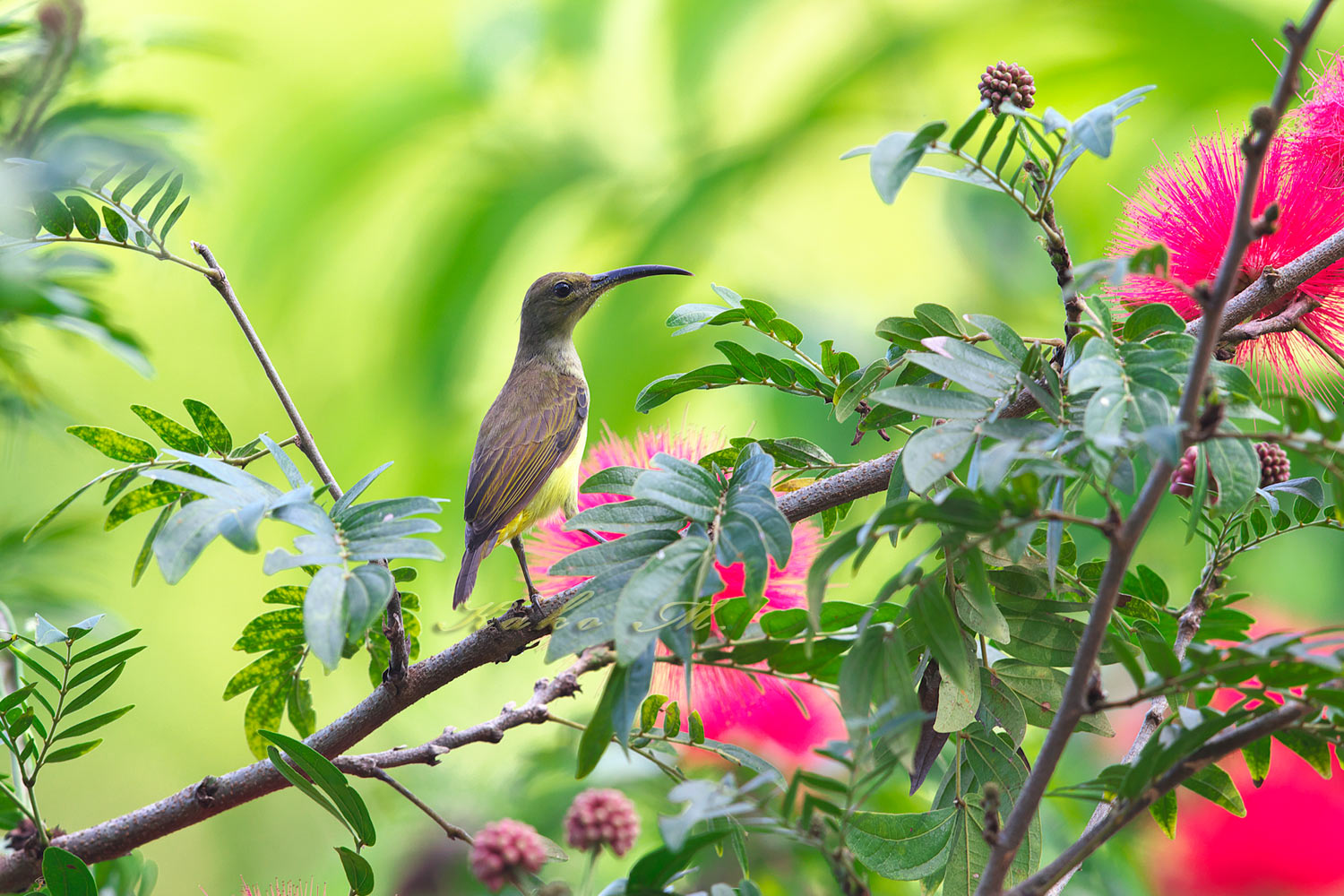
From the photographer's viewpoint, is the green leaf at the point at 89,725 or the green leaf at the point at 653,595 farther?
the green leaf at the point at 89,725

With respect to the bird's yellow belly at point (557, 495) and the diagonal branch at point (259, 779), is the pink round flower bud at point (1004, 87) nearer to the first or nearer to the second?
the diagonal branch at point (259, 779)

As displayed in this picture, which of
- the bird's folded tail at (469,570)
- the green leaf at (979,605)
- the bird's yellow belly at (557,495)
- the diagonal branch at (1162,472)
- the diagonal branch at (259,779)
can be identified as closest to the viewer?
the diagonal branch at (1162,472)

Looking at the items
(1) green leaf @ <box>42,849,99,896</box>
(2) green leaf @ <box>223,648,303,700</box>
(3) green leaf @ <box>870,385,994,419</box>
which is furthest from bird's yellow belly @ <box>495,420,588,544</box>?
(3) green leaf @ <box>870,385,994,419</box>

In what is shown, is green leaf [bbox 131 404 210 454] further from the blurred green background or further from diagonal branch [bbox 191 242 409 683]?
the blurred green background

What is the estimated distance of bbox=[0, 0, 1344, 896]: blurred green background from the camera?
2648 mm

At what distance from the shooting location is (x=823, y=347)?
0.79m

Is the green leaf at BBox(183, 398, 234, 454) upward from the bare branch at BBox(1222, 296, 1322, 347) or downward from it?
downward

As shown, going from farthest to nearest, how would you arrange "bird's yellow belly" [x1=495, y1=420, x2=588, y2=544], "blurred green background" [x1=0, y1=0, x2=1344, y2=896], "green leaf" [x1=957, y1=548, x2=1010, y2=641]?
1. "blurred green background" [x1=0, y1=0, x2=1344, y2=896]
2. "bird's yellow belly" [x1=495, y1=420, x2=588, y2=544]
3. "green leaf" [x1=957, y1=548, x2=1010, y2=641]

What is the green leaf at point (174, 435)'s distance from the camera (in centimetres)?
75

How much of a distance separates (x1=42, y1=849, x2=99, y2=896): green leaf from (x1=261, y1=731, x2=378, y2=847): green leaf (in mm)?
126

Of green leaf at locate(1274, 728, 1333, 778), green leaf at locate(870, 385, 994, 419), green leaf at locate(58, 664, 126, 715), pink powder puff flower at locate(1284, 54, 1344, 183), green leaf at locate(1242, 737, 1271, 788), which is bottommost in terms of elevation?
green leaf at locate(58, 664, 126, 715)

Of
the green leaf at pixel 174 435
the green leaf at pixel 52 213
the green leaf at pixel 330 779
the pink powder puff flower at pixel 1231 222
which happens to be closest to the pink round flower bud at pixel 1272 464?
the pink powder puff flower at pixel 1231 222

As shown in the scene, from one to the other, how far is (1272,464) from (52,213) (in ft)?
2.92

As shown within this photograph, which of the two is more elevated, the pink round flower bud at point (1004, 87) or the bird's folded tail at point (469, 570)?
the pink round flower bud at point (1004, 87)
